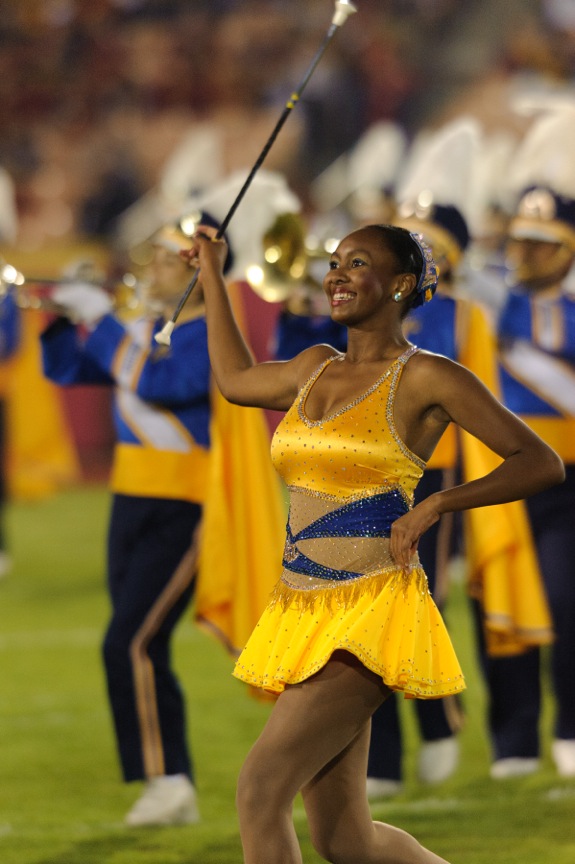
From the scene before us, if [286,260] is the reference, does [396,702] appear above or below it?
below

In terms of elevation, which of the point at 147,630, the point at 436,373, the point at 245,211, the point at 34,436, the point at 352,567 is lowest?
the point at 147,630

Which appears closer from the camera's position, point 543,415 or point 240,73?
point 543,415

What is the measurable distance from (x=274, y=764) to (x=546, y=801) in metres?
2.17

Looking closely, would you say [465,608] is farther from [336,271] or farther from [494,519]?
[336,271]

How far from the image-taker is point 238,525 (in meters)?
5.00

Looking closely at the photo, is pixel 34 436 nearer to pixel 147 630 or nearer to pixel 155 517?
pixel 155 517

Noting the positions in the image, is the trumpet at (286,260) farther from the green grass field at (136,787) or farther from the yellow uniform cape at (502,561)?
the green grass field at (136,787)

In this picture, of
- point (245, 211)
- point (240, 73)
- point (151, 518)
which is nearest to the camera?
Result: point (151, 518)

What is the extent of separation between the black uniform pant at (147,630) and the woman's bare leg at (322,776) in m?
1.53

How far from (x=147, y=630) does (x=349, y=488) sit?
163 cm

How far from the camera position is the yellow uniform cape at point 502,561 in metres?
5.25

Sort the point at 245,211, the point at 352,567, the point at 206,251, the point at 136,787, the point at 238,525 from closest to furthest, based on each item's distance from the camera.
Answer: the point at 352,567
the point at 206,251
the point at 238,525
the point at 136,787
the point at 245,211

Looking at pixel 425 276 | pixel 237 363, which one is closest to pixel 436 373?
pixel 425 276

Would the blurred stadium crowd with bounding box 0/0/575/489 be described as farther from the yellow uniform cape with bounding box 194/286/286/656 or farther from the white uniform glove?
the yellow uniform cape with bounding box 194/286/286/656
